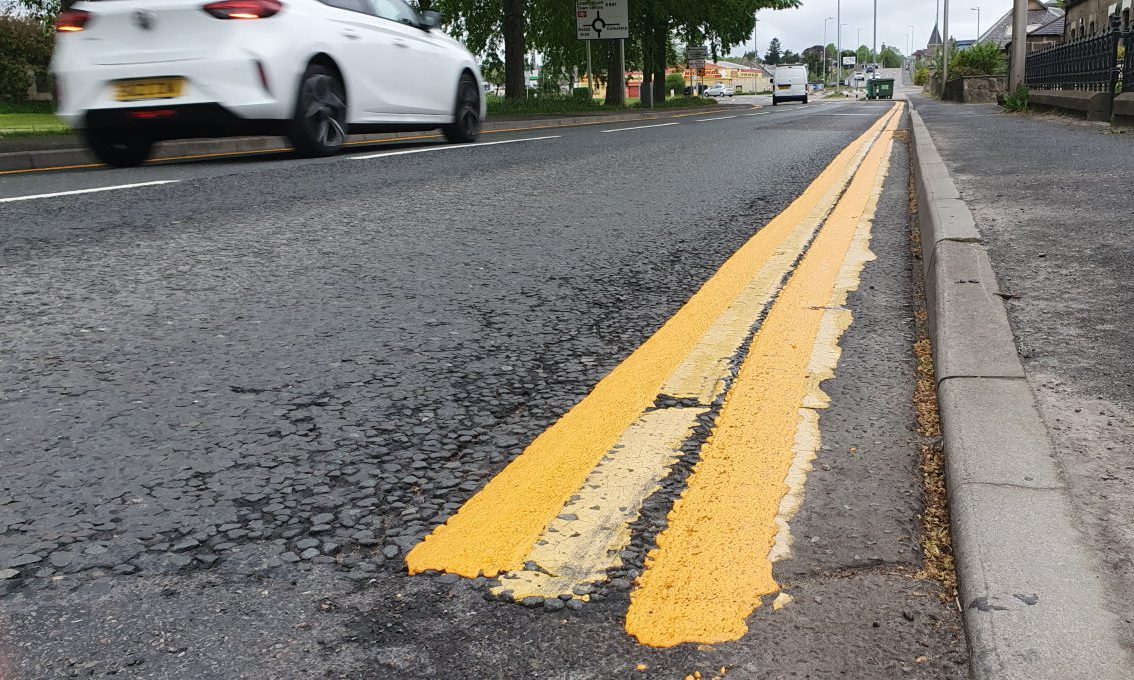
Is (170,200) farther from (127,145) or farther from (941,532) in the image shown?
(941,532)

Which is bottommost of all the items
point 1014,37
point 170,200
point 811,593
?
point 811,593

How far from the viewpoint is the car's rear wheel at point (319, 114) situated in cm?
821

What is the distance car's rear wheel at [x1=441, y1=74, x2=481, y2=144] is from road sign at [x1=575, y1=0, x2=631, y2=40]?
69.3 feet

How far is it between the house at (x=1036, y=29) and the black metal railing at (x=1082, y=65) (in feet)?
107

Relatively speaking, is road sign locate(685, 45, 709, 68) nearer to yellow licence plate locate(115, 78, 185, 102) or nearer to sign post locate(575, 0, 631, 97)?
sign post locate(575, 0, 631, 97)

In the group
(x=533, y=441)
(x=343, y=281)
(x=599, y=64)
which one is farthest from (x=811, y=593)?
(x=599, y=64)

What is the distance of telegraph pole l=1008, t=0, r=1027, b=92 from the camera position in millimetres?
21938

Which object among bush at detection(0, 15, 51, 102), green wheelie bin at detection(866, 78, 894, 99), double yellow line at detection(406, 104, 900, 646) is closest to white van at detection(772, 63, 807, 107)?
green wheelie bin at detection(866, 78, 894, 99)

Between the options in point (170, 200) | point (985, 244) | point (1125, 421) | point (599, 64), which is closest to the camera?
point (1125, 421)

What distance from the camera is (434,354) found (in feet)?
8.97

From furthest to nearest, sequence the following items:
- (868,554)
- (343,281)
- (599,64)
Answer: (599,64), (343,281), (868,554)

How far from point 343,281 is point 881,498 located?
2317 millimetres

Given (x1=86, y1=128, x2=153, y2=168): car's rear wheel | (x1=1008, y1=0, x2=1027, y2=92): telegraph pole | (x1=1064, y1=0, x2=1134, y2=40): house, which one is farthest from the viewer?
(x1=1064, y1=0, x2=1134, y2=40): house

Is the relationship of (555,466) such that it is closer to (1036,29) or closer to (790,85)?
(790,85)
